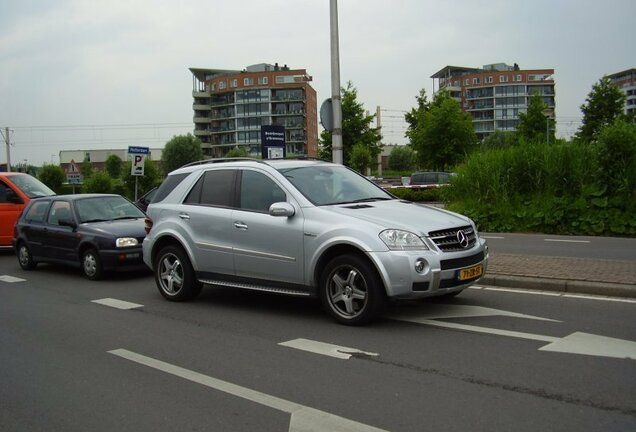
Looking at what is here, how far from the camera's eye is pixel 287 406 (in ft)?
13.7

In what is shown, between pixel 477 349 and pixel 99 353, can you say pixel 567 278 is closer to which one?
pixel 477 349

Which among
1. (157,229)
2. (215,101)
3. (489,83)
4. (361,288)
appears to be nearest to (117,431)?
(361,288)

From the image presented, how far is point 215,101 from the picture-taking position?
406 feet

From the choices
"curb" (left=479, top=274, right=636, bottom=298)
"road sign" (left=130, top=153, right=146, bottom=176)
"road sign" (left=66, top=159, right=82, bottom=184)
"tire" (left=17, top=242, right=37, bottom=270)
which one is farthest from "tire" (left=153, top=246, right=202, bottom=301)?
"road sign" (left=66, top=159, right=82, bottom=184)

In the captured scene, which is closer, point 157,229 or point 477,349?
point 477,349

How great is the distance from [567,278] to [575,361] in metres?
3.20

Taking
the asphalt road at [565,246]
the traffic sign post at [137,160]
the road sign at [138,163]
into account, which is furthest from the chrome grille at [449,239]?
the road sign at [138,163]

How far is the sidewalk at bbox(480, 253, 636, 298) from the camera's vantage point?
7.51m

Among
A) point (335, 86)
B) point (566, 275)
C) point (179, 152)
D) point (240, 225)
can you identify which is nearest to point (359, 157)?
point (335, 86)

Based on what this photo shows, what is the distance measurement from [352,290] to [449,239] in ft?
3.69

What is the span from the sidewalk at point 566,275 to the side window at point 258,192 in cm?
341

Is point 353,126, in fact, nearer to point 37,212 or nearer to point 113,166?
point 37,212

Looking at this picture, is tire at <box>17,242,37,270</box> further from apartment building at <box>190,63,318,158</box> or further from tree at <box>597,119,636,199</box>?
apartment building at <box>190,63,318,158</box>

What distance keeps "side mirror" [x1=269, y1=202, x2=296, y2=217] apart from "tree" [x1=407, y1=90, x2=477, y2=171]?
33208 millimetres
